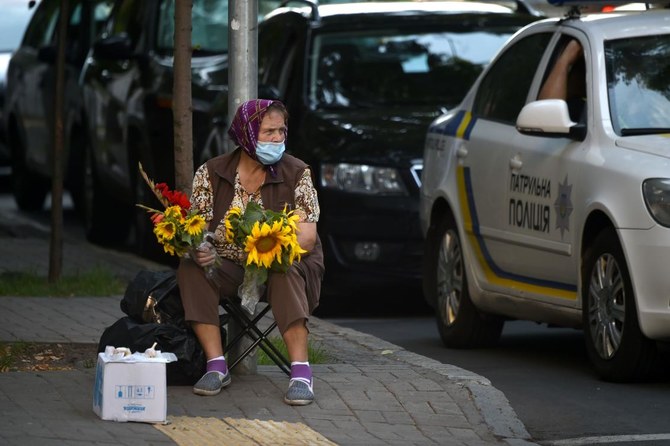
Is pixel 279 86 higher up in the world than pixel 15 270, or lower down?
higher up

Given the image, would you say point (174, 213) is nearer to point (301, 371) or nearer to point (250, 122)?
point (250, 122)

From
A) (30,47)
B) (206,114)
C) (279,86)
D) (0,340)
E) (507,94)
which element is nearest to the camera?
(0,340)

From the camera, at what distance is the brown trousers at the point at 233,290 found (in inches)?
292

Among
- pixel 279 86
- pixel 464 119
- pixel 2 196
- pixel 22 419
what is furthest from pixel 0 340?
pixel 2 196

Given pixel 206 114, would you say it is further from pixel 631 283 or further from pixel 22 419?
pixel 22 419

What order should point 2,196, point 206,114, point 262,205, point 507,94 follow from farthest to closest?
point 2,196 < point 206,114 < point 507,94 < point 262,205

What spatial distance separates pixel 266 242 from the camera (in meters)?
7.28

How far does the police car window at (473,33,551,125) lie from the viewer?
9.36 metres

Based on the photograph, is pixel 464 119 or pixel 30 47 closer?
pixel 464 119

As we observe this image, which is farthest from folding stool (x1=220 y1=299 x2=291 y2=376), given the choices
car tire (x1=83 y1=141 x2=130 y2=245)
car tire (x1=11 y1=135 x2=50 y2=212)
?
car tire (x1=11 y1=135 x2=50 y2=212)

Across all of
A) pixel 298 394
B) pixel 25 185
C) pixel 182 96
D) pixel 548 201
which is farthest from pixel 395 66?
pixel 25 185

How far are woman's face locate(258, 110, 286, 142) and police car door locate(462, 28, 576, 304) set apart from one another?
161 cm

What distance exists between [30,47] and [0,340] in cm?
1001

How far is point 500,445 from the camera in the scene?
22.2 feet
